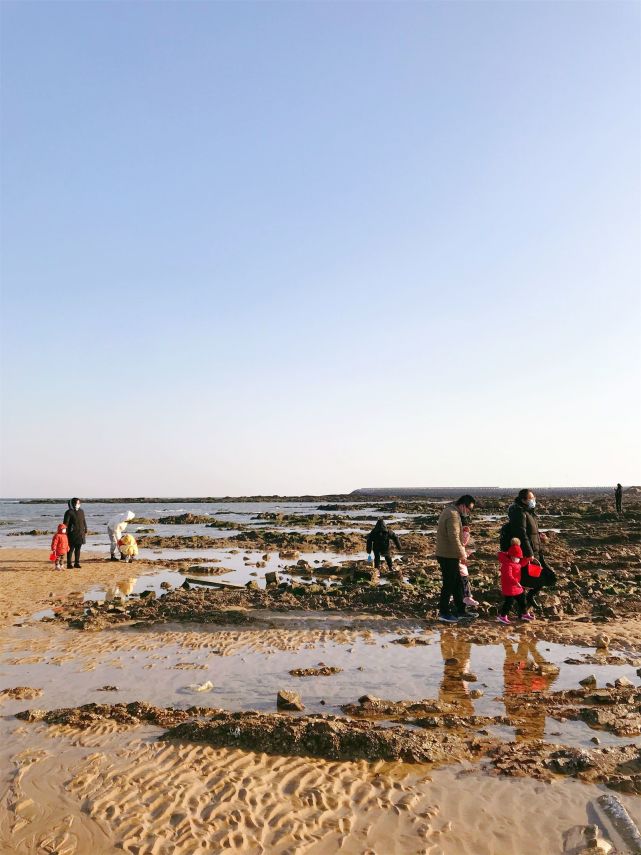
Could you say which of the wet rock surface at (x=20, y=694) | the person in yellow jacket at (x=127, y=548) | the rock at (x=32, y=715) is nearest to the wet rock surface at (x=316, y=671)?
the rock at (x=32, y=715)

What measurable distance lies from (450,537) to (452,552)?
0.82 ft

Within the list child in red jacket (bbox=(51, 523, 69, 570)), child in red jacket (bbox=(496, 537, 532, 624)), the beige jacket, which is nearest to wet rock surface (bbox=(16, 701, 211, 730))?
the beige jacket

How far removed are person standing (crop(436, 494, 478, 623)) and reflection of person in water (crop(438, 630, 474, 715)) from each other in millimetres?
742

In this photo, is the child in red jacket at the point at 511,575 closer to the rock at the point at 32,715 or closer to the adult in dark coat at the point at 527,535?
the adult in dark coat at the point at 527,535

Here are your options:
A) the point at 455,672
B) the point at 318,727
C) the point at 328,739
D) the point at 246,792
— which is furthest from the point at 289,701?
the point at 455,672

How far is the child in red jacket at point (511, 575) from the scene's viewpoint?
10.0m

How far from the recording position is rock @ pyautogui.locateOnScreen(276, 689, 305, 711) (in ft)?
20.9

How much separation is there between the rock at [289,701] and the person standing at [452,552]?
13.8ft

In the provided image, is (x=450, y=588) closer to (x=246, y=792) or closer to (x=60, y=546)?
(x=246, y=792)

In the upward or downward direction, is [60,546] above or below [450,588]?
below

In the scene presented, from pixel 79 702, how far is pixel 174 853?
3350 millimetres

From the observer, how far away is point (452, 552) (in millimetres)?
10086

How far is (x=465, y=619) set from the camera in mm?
10469

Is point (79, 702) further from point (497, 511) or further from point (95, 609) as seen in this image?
point (497, 511)
